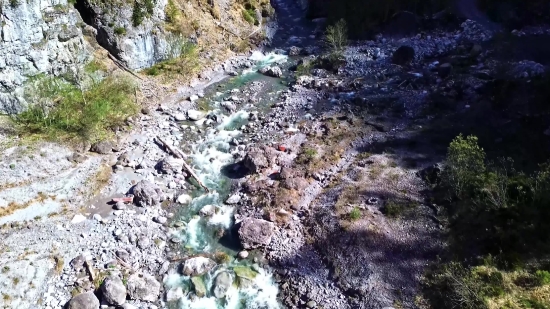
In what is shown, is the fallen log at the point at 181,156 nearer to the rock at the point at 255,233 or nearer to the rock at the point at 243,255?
the rock at the point at 255,233

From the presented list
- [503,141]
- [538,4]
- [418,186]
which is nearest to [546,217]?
[418,186]

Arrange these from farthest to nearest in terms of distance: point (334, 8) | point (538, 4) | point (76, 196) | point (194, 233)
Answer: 1. point (334, 8)
2. point (538, 4)
3. point (76, 196)
4. point (194, 233)

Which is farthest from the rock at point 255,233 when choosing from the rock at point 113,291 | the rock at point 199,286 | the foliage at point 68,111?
the foliage at point 68,111

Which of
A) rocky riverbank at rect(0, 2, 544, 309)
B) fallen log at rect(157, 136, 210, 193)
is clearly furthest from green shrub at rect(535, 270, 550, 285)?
fallen log at rect(157, 136, 210, 193)

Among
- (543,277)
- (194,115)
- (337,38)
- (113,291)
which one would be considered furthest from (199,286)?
(337,38)

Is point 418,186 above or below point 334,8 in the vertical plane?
below

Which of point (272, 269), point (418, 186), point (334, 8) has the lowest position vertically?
point (272, 269)

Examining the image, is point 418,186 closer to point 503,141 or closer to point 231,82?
point 503,141

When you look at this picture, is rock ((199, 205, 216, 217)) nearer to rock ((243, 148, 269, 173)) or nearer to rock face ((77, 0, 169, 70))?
rock ((243, 148, 269, 173))
